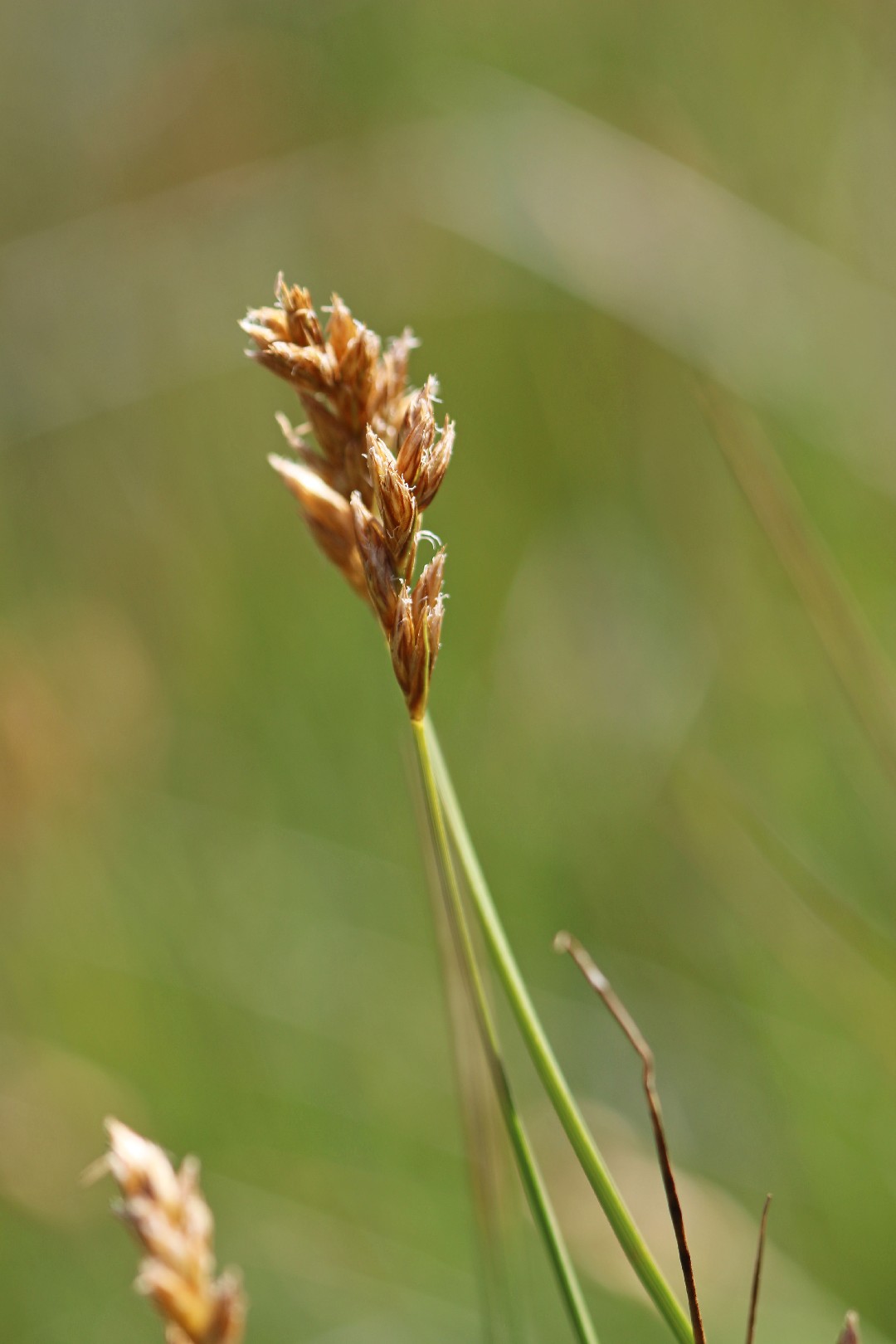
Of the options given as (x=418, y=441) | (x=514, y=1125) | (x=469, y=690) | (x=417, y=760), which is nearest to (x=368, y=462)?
(x=418, y=441)

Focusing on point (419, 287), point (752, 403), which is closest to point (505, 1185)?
point (752, 403)

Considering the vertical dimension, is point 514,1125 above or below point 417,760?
below

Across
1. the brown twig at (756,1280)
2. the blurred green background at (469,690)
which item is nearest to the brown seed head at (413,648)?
the brown twig at (756,1280)

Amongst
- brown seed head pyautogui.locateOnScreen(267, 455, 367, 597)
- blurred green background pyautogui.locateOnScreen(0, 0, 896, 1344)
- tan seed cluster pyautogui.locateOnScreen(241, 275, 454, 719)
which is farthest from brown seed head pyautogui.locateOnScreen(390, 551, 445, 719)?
blurred green background pyautogui.locateOnScreen(0, 0, 896, 1344)

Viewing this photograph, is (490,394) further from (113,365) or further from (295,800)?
(295,800)

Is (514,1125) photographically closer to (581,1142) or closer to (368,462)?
(581,1142)
